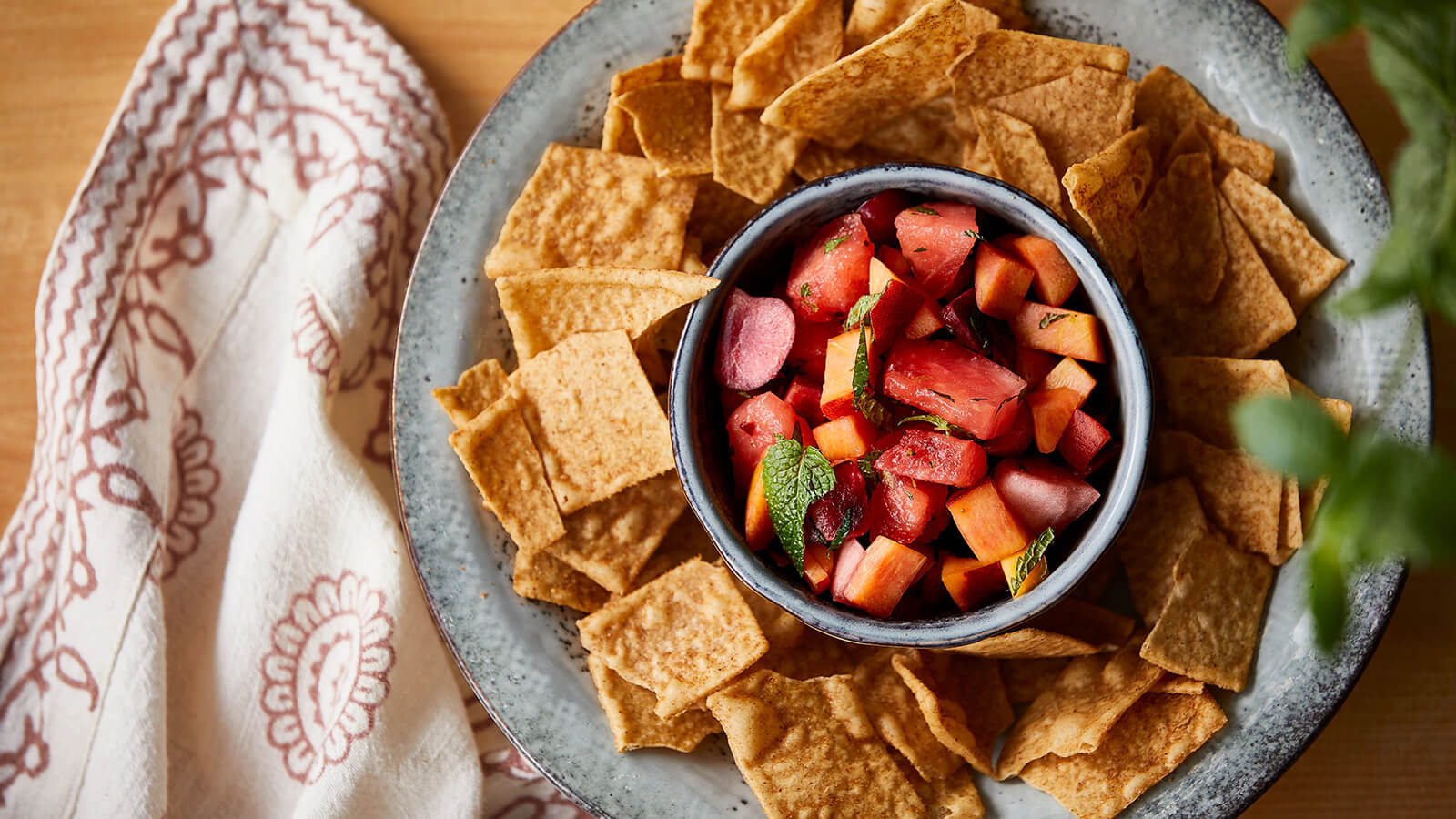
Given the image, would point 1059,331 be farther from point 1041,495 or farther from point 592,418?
point 592,418

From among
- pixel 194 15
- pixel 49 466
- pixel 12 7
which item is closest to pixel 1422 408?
pixel 194 15

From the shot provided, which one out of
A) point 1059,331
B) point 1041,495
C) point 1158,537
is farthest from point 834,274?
Result: point 1158,537

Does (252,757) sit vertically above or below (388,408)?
below

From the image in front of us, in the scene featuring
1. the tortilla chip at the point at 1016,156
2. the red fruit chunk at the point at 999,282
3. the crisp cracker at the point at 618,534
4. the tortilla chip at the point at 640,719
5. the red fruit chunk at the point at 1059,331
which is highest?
the tortilla chip at the point at 1016,156

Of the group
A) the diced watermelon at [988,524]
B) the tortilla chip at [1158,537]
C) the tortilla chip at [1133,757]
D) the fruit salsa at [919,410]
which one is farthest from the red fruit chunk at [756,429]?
the tortilla chip at [1133,757]

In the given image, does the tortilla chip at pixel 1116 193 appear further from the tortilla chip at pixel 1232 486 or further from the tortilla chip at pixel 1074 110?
the tortilla chip at pixel 1232 486

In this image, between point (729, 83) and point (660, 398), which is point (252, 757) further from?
point (729, 83)
